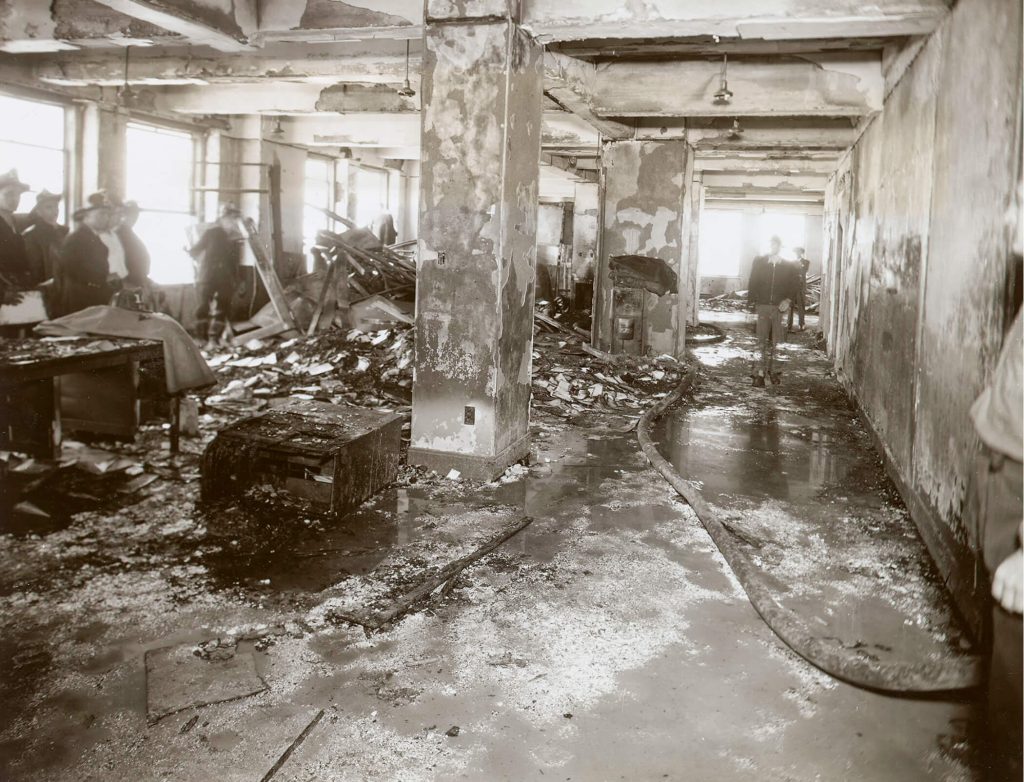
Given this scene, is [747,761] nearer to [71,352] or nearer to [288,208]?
[71,352]

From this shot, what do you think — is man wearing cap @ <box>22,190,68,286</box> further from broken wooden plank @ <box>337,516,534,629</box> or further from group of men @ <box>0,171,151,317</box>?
A: broken wooden plank @ <box>337,516,534,629</box>

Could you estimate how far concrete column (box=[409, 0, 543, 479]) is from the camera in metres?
5.69

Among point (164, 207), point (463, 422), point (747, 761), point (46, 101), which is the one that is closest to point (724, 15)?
point (463, 422)

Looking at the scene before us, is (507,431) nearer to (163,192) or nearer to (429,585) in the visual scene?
(429,585)

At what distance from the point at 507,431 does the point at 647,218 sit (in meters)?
6.36

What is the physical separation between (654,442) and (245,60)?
228 inches

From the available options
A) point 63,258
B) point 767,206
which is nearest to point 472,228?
point 63,258

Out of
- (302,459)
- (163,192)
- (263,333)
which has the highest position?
(163,192)

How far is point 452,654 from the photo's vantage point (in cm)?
330

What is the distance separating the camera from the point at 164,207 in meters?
11.9

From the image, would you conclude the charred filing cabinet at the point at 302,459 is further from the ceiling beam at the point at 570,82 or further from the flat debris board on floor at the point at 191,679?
the ceiling beam at the point at 570,82

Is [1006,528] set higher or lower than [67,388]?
higher

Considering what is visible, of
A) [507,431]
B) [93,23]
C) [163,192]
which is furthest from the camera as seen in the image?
[163,192]

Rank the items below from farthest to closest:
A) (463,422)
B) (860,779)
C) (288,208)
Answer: (288,208), (463,422), (860,779)
